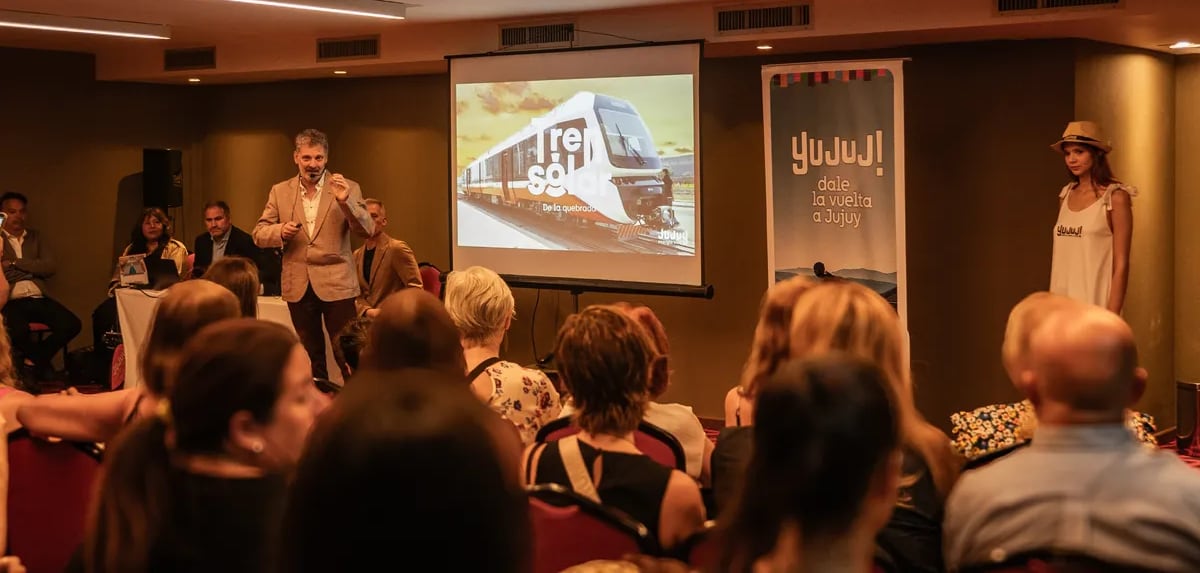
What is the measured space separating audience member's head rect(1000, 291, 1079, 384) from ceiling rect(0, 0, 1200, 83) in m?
3.51

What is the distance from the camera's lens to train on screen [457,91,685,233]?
6.75 meters

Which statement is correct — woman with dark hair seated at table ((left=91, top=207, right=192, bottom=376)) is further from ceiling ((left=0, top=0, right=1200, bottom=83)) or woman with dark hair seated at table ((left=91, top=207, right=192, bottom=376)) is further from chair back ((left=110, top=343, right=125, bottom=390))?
ceiling ((left=0, top=0, right=1200, bottom=83))

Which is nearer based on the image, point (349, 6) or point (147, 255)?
point (349, 6)

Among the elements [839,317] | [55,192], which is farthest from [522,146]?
[839,317]

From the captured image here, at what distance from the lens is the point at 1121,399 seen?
2.00m

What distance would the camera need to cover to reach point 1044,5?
5426 millimetres

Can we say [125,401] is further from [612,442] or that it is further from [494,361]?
[494,361]

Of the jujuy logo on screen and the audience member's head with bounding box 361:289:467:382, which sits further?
the jujuy logo on screen

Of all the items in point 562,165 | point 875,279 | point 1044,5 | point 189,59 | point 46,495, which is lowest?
point 46,495

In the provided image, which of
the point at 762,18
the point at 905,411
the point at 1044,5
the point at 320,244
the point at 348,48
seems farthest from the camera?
the point at 348,48

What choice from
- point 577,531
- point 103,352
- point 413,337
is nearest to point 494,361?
point 413,337

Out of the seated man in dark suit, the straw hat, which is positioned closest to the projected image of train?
the seated man in dark suit

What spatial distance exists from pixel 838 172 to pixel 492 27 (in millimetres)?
2501

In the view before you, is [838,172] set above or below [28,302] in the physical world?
above
